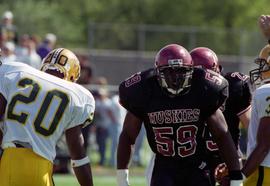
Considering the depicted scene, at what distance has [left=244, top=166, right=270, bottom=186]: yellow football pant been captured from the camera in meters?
5.62

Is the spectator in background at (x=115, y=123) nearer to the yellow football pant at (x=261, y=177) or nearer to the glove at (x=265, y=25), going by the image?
the glove at (x=265, y=25)

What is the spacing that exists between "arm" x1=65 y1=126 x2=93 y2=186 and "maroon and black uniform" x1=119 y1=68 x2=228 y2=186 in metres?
0.46

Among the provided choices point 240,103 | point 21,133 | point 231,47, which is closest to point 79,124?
point 21,133

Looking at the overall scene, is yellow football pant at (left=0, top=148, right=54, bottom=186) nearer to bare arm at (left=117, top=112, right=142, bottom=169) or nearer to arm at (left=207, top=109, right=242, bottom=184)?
bare arm at (left=117, top=112, right=142, bottom=169)

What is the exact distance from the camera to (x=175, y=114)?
18.5ft

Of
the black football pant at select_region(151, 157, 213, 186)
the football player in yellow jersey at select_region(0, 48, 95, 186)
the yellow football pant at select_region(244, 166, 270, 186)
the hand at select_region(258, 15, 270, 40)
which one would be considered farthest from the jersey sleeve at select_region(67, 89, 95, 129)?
the hand at select_region(258, 15, 270, 40)

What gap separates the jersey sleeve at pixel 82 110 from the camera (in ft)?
17.8

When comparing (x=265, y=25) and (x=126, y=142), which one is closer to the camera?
(x=126, y=142)

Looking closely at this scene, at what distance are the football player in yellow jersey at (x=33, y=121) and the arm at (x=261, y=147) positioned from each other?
1.14m

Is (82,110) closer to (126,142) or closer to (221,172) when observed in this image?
(126,142)

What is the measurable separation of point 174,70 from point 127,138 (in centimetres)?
64

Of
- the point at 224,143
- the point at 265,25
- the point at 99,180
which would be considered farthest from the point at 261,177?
the point at 99,180

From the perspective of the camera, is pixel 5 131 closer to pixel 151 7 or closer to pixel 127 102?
pixel 127 102

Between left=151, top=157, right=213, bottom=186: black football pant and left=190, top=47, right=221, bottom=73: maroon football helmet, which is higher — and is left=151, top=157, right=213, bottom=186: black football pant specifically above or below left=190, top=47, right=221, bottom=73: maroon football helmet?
below
